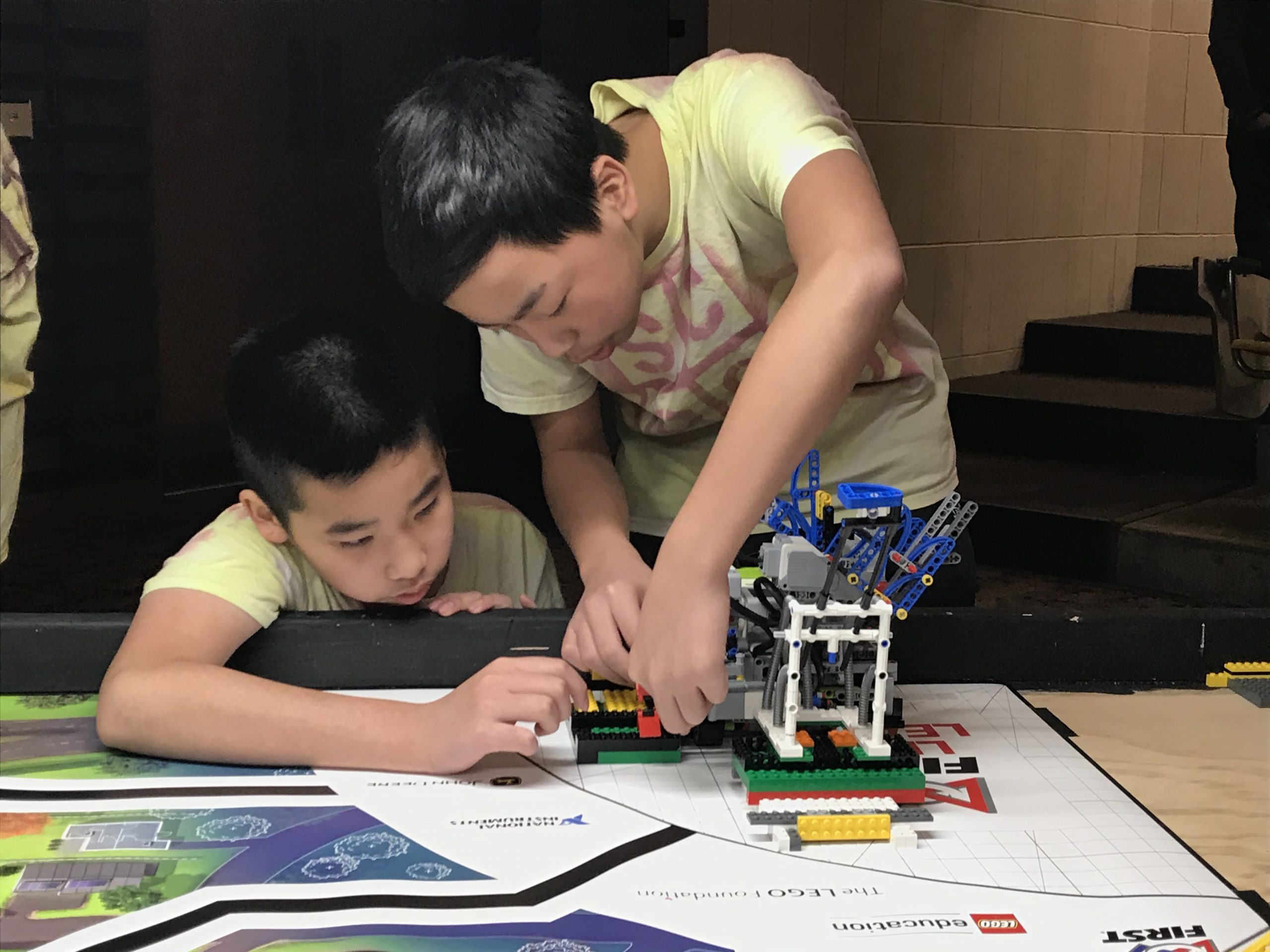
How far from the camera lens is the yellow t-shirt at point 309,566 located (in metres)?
0.80

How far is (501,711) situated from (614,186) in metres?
0.34

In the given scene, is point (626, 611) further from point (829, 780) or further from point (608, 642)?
point (829, 780)

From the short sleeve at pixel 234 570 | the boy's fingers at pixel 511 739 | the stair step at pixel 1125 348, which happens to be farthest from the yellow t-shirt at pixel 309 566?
the stair step at pixel 1125 348

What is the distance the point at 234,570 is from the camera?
0.81 metres

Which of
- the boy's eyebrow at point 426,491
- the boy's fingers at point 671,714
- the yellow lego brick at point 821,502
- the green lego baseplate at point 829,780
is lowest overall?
the green lego baseplate at point 829,780

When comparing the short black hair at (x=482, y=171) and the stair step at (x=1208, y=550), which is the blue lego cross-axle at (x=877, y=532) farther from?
the stair step at (x=1208, y=550)

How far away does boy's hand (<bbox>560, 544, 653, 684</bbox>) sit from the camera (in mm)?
744

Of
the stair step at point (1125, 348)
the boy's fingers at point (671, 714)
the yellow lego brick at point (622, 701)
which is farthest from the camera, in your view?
the stair step at point (1125, 348)

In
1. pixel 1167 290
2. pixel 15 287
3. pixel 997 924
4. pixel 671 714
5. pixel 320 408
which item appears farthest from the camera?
pixel 1167 290

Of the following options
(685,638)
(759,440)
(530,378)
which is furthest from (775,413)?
(530,378)

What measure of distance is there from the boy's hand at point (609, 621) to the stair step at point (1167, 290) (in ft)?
2.32

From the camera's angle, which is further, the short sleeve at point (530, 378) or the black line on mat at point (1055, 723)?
the short sleeve at point (530, 378)

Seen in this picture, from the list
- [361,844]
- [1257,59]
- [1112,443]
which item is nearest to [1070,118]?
[1257,59]

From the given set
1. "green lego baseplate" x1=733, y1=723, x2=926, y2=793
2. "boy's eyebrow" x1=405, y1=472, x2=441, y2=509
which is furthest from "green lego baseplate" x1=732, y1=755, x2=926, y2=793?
"boy's eyebrow" x1=405, y1=472, x2=441, y2=509
